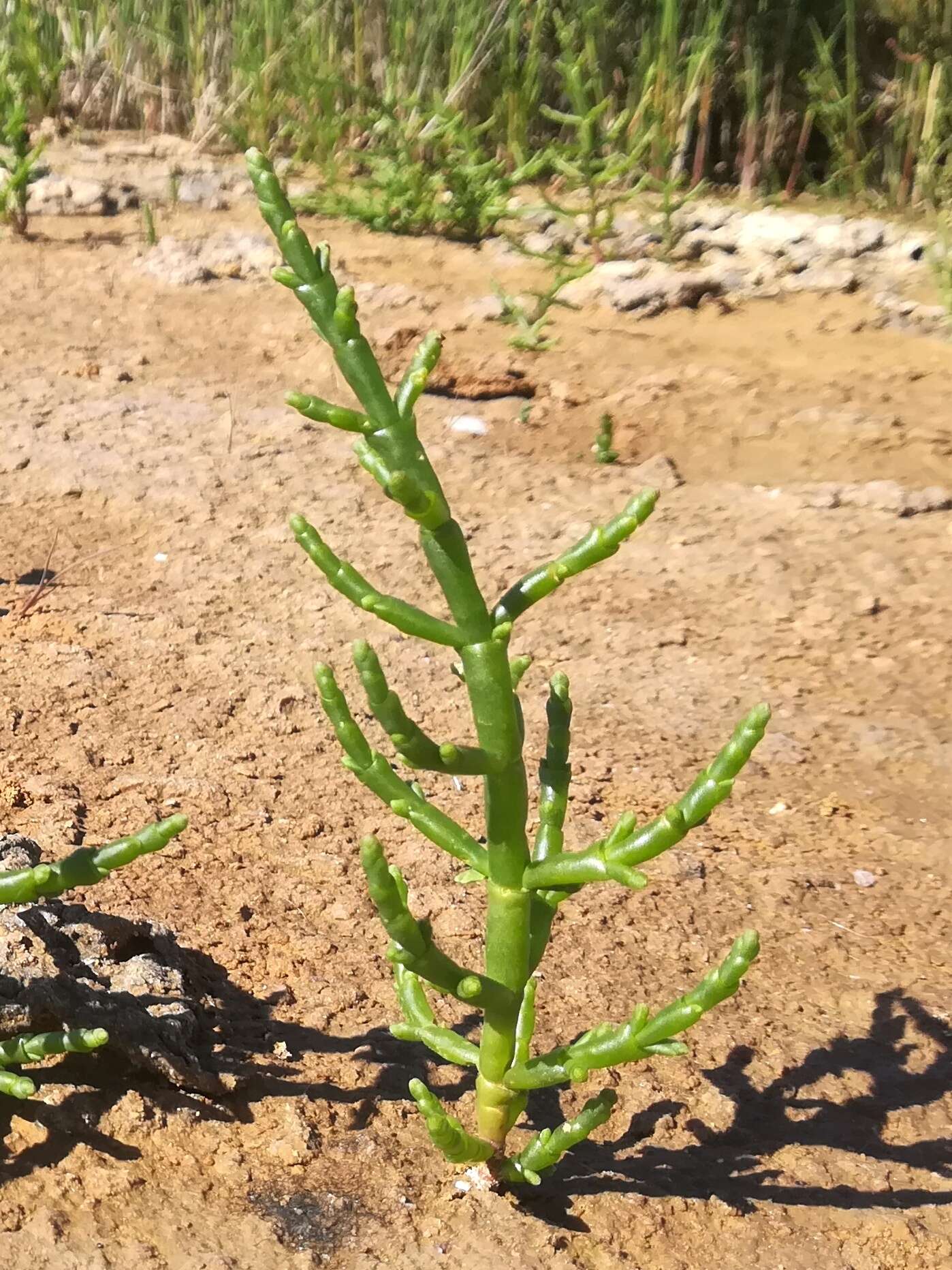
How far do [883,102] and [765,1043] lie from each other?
642 cm

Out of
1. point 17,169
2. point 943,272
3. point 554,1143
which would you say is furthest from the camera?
point 17,169

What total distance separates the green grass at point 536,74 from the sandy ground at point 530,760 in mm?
2136

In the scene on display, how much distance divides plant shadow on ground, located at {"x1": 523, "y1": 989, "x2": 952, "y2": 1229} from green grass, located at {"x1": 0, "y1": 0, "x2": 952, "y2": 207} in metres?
5.57

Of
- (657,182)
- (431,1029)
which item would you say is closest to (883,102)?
(657,182)

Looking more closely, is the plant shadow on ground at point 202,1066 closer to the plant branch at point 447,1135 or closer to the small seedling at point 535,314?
the plant branch at point 447,1135

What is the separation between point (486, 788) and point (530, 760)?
1.34 metres

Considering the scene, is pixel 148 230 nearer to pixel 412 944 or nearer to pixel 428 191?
pixel 428 191

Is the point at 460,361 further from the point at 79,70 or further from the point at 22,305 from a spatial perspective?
the point at 79,70

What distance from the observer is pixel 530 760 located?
2799 mm

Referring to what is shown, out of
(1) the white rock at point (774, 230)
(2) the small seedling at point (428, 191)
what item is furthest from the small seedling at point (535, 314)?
(1) the white rock at point (774, 230)

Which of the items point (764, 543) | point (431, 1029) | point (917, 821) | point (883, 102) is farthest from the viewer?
point (883, 102)

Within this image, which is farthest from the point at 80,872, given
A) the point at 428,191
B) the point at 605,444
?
the point at 428,191

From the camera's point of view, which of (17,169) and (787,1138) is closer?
(787,1138)

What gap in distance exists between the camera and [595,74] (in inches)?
264
